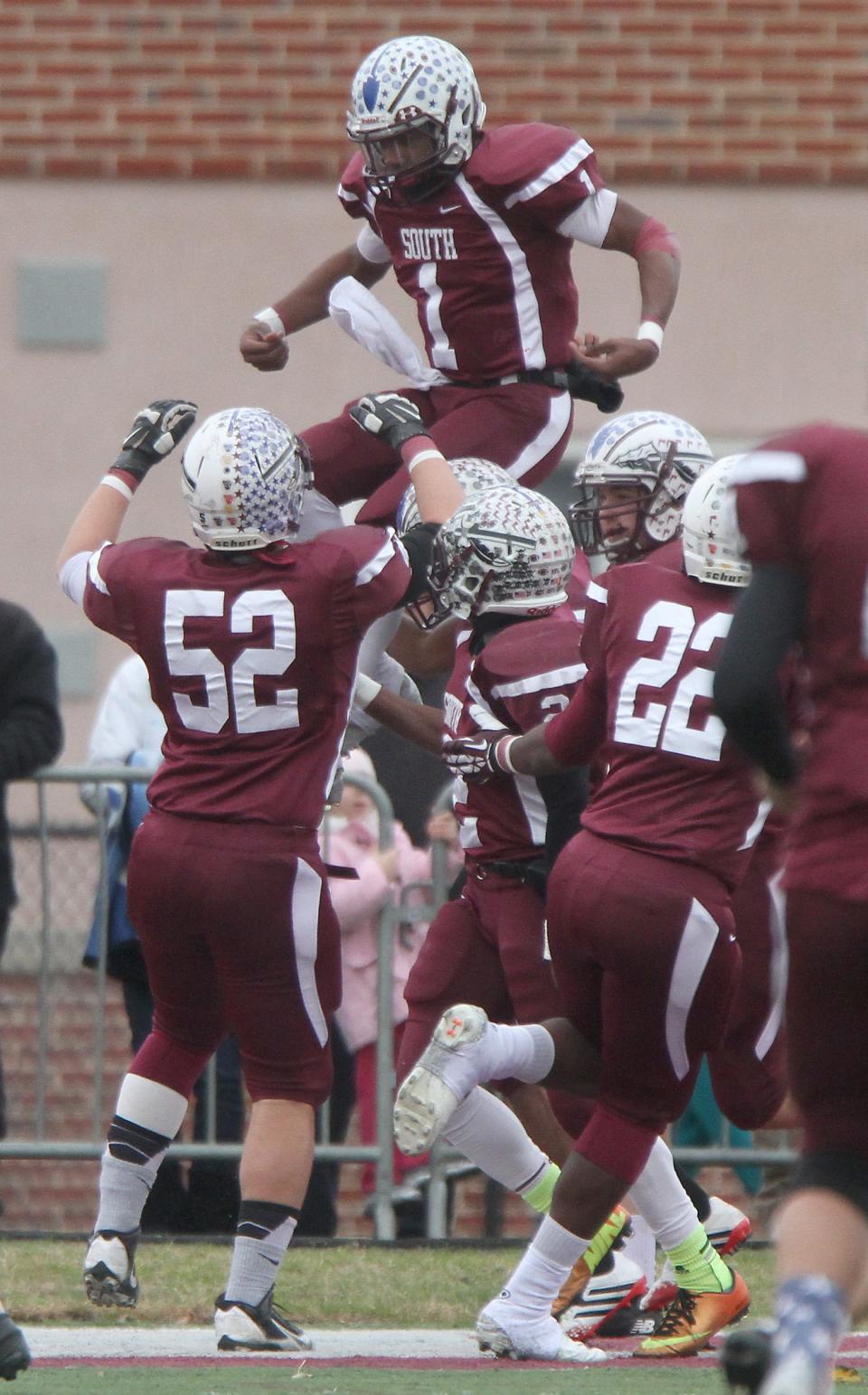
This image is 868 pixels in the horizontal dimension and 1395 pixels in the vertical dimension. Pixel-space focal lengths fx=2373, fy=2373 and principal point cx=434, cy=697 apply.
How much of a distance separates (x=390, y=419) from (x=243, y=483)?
0.61 m

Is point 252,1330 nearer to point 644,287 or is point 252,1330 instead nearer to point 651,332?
point 651,332

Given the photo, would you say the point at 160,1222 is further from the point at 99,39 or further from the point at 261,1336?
the point at 99,39

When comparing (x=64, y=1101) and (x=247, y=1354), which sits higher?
(x=247, y=1354)

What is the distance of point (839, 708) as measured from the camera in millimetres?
3291

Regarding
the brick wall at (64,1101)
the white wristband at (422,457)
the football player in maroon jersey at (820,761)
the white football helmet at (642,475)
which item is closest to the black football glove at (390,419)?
the white wristband at (422,457)

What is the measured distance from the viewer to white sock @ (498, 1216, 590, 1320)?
16.5 ft

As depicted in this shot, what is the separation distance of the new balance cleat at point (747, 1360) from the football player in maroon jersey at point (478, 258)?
3170 mm

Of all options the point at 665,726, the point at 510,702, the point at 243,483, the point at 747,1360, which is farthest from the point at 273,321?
the point at 747,1360

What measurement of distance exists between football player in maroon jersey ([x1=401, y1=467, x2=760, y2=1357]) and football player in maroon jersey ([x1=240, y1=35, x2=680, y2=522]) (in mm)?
863

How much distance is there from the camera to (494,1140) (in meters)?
5.50

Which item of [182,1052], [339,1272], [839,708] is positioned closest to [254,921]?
[182,1052]

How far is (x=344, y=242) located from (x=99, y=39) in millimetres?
1298

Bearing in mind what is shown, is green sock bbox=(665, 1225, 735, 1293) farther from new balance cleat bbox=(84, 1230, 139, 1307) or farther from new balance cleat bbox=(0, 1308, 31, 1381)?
new balance cleat bbox=(0, 1308, 31, 1381)

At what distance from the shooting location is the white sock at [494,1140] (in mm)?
5430
